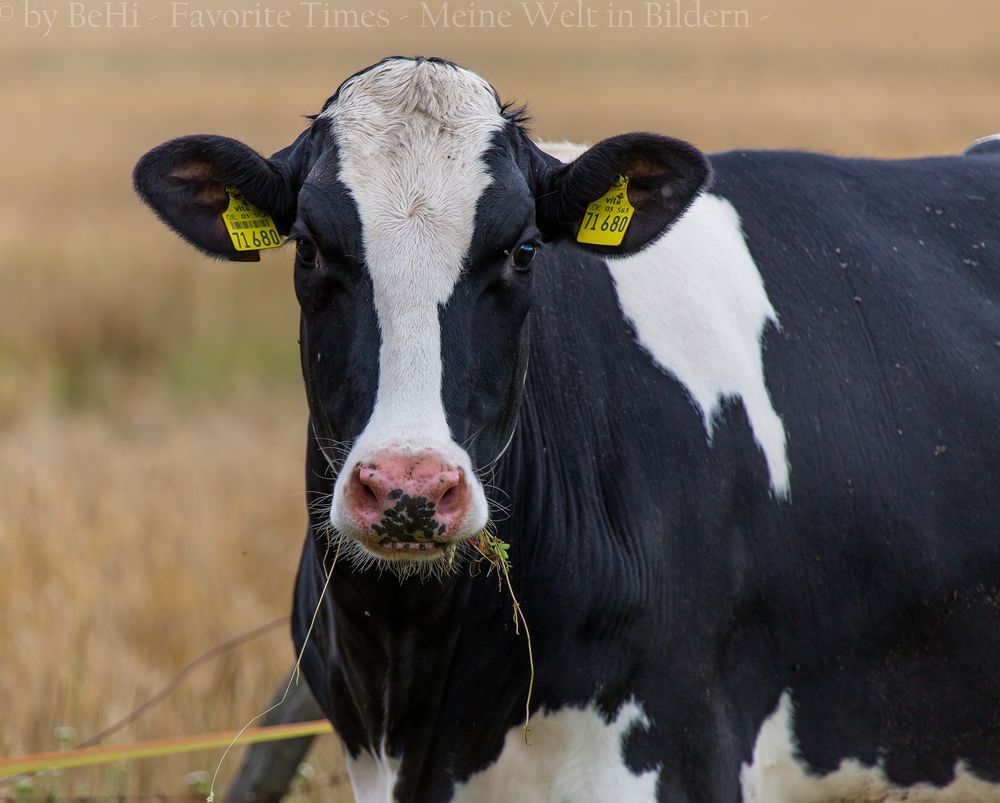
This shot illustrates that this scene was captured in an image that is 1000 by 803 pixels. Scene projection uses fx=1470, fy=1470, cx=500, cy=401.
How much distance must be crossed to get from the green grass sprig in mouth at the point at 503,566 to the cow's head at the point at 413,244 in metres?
0.14

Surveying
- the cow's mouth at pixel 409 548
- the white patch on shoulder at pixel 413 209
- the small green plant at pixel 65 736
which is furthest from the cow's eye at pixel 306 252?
the small green plant at pixel 65 736

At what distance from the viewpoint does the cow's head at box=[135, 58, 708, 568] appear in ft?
10.0

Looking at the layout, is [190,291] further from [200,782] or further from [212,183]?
[212,183]

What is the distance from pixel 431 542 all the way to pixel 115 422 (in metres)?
8.29

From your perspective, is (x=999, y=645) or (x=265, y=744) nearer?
(x=999, y=645)

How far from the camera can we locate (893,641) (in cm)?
380

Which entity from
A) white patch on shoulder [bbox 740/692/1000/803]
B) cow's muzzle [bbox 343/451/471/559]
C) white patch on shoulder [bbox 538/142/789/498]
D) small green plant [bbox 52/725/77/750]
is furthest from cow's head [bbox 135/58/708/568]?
small green plant [bbox 52/725/77/750]

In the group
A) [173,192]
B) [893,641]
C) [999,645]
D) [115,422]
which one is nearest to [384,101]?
[173,192]

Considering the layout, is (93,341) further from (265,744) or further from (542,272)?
(542,272)

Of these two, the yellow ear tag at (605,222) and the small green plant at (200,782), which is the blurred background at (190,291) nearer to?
the small green plant at (200,782)

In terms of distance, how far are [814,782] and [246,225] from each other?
2045mm

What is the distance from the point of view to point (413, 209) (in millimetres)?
3311

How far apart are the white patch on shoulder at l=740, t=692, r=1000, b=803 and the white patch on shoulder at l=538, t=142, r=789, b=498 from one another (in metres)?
0.62

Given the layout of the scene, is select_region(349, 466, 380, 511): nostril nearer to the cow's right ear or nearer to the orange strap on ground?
the cow's right ear
